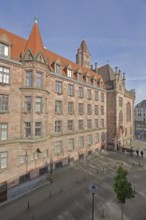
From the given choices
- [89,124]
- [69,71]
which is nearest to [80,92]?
[69,71]

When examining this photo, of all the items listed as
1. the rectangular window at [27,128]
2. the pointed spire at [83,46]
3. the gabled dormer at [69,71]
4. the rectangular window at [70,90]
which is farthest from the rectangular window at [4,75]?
the pointed spire at [83,46]

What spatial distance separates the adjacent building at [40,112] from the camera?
19.2 metres

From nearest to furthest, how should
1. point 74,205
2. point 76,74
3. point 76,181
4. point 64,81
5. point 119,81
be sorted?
1. point 74,205
2. point 76,181
3. point 64,81
4. point 76,74
5. point 119,81

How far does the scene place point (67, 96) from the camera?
28594 mm

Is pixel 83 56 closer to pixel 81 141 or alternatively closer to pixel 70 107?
pixel 70 107

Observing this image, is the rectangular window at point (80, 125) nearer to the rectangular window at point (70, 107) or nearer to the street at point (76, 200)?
the rectangular window at point (70, 107)

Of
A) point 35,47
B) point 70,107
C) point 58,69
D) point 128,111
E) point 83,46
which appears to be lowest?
point 70,107

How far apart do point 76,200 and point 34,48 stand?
2005cm

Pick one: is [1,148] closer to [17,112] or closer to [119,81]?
[17,112]

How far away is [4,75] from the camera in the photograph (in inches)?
751

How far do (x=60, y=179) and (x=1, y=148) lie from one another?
9709mm

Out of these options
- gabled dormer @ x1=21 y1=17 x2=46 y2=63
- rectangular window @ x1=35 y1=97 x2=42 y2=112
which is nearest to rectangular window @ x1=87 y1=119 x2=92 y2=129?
rectangular window @ x1=35 y1=97 x2=42 y2=112

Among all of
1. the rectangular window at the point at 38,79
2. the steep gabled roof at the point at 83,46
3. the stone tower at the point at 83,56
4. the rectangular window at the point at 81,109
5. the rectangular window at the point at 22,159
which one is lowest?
the rectangular window at the point at 22,159

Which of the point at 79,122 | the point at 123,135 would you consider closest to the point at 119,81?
the point at 123,135
